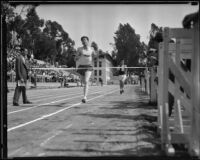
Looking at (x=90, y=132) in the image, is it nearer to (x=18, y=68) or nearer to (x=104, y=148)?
(x=104, y=148)

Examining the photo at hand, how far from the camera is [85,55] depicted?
12398mm

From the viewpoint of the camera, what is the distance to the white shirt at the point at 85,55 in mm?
12305

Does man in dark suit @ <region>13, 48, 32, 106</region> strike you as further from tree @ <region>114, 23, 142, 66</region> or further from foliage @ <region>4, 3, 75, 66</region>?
tree @ <region>114, 23, 142, 66</region>

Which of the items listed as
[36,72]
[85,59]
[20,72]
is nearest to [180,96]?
[85,59]

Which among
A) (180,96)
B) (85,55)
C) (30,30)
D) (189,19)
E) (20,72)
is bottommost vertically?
(180,96)

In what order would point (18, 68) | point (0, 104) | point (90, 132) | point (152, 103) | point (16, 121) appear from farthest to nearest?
1. point (18, 68)
2. point (152, 103)
3. point (16, 121)
4. point (90, 132)
5. point (0, 104)

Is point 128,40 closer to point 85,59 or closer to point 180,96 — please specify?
point 85,59

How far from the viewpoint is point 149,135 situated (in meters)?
5.75

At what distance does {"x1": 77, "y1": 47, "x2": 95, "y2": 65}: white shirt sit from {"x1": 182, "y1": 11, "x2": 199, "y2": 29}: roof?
802cm

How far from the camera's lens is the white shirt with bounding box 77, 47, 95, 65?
12.3 metres

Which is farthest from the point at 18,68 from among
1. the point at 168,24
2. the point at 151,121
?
the point at 168,24

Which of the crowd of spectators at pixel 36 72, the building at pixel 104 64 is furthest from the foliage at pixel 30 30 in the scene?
the crowd of spectators at pixel 36 72

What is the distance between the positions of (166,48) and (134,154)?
140cm

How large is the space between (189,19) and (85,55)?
834 cm
